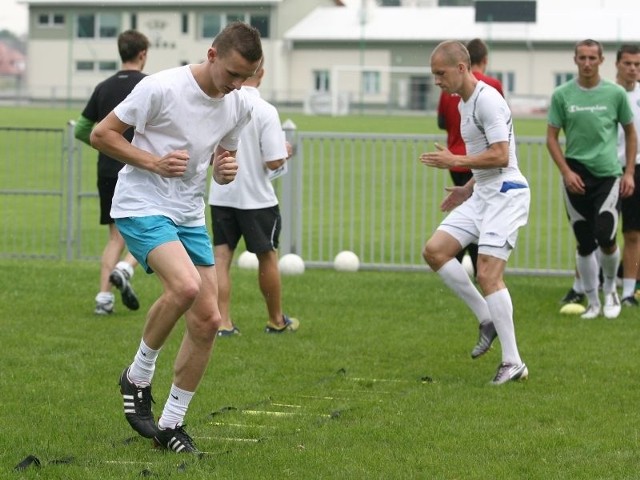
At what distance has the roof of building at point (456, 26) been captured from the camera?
6569 cm

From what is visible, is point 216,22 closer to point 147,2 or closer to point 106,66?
point 147,2

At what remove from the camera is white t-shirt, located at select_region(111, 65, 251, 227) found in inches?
251

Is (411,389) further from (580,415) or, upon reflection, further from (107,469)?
(107,469)

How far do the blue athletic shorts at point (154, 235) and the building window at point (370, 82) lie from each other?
6258cm

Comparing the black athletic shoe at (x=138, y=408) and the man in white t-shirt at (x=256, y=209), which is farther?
the man in white t-shirt at (x=256, y=209)

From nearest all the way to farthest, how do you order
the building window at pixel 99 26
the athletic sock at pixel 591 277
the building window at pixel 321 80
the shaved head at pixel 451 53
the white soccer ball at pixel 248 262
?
1. the shaved head at pixel 451 53
2. the athletic sock at pixel 591 277
3. the white soccer ball at pixel 248 262
4. the building window at pixel 99 26
5. the building window at pixel 321 80

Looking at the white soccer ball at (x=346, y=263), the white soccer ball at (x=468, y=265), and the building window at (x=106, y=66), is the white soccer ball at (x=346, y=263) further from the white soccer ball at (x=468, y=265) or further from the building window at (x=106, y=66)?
the building window at (x=106, y=66)

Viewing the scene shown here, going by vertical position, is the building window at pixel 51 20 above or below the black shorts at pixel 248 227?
above

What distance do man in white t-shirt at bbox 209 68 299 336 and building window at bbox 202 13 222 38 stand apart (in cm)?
5802

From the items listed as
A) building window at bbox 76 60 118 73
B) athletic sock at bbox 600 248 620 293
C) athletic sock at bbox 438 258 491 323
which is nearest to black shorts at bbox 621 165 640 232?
athletic sock at bbox 600 248 620 293

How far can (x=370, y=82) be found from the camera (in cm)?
6950

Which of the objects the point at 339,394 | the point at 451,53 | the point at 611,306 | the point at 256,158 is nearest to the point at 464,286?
the point at 339,394

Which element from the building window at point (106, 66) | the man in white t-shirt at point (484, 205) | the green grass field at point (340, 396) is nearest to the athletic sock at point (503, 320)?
the man in white t-shirt at point (484, 205)

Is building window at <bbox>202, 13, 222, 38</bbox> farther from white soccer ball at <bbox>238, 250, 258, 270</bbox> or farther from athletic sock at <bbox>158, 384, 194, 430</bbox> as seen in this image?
athletic sock at <bbox>158, 384, 194, 430</bbox>
